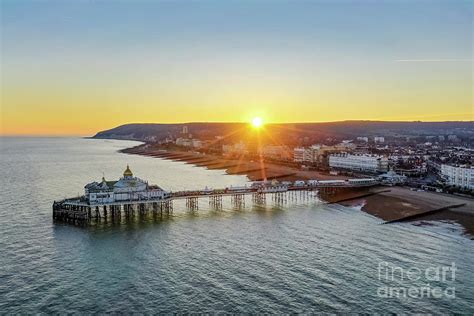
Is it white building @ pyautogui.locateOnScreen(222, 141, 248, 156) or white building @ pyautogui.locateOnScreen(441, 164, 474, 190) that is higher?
white building @ pyautogui.locateOnScreen(222, 141, 248, 156)

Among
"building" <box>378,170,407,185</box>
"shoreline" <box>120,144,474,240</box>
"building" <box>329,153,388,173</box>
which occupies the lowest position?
"shoreline" <box>120,144,474,240</box>

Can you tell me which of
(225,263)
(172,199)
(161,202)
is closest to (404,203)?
(172,199)

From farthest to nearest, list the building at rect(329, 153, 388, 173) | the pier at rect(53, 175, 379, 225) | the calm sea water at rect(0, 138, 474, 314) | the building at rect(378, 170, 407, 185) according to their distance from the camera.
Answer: the building at rect(329, 153, 388, 173) < the building at rect(378, 170, 407, 185) < the pier at rect(53, 175, 379, 225) < the calm sea water at rect(0, 138, 474, 314)

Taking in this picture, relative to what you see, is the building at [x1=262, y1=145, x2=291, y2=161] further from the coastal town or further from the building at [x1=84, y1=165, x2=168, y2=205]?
the building at [x1=84, y1=165, x2=168, y2=205]

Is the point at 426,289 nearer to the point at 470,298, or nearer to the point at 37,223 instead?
the point at 470,298

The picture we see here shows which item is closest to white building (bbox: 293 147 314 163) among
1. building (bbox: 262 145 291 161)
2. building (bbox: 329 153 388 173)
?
building (bbox: 262 145 291 161)

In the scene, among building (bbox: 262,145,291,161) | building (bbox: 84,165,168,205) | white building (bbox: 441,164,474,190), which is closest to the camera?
building (bbox: 84,165,168,205)

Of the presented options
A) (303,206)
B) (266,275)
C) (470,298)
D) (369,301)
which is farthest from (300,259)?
(303,206)

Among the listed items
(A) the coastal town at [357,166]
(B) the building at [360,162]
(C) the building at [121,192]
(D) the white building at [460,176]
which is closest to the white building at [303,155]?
(A) the coastal town at [357,166]
